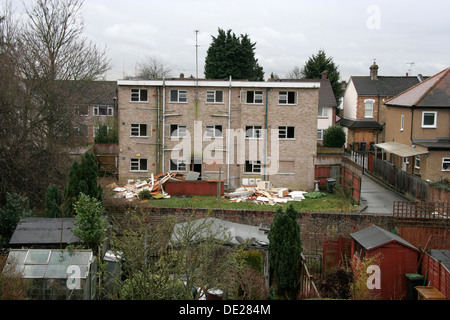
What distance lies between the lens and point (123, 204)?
24031 mm

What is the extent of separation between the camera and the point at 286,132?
34.7 metres

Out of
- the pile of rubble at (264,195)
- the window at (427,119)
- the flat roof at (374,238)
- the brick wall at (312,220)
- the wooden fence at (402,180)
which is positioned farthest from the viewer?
the window at (427,119)

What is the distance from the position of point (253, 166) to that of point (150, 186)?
25.7ft

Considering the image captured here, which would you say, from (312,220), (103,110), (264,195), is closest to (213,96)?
(264,195)

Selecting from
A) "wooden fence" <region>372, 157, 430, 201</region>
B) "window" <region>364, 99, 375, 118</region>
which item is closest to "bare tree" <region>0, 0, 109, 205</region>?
"wooden fence" <region>372, 157, 430, 201</region>

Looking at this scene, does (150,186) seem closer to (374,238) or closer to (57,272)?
(57,272)

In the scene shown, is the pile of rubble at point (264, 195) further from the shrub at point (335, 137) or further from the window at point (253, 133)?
the shrub at point (335, 137)

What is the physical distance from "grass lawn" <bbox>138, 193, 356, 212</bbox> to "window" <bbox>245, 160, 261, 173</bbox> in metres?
4.35

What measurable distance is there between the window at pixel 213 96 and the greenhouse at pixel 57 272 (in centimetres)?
2086

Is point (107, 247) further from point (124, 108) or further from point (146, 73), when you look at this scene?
point (146, 73)

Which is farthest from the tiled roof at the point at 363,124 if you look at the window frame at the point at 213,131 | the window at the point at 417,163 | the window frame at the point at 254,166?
the window frame at the point at 213,131

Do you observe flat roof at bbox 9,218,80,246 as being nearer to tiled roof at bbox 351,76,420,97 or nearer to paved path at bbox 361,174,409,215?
paved path at bbox 361,174,409,215

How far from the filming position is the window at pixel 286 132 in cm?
3466
